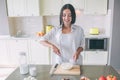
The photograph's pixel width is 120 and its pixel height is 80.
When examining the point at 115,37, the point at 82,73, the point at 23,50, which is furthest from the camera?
the point at 23,50

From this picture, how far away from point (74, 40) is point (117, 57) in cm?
224

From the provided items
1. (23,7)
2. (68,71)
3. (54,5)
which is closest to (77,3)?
(54,5)

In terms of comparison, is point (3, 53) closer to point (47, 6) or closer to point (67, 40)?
point (47, 6)

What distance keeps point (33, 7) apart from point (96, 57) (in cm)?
199

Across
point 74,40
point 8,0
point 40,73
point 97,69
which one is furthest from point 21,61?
point 8,0

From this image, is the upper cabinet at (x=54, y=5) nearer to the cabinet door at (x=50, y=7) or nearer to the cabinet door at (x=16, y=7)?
the cabinet door at (x=50, y=7)

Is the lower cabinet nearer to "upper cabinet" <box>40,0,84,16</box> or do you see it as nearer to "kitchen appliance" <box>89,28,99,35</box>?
"upper cabinet" <box>40,0,84,16</box>

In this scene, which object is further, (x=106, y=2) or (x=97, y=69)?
(x=106, y=2)

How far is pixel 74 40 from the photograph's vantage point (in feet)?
7.15

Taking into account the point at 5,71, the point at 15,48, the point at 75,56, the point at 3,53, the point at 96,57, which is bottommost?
the point at 5,71

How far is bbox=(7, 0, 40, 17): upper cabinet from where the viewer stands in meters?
4.17

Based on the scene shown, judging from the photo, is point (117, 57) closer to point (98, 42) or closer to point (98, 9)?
point (98, 42)

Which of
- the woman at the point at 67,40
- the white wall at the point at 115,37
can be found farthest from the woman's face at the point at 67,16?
the white wall at the point at 115,37

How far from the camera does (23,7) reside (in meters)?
4.21
